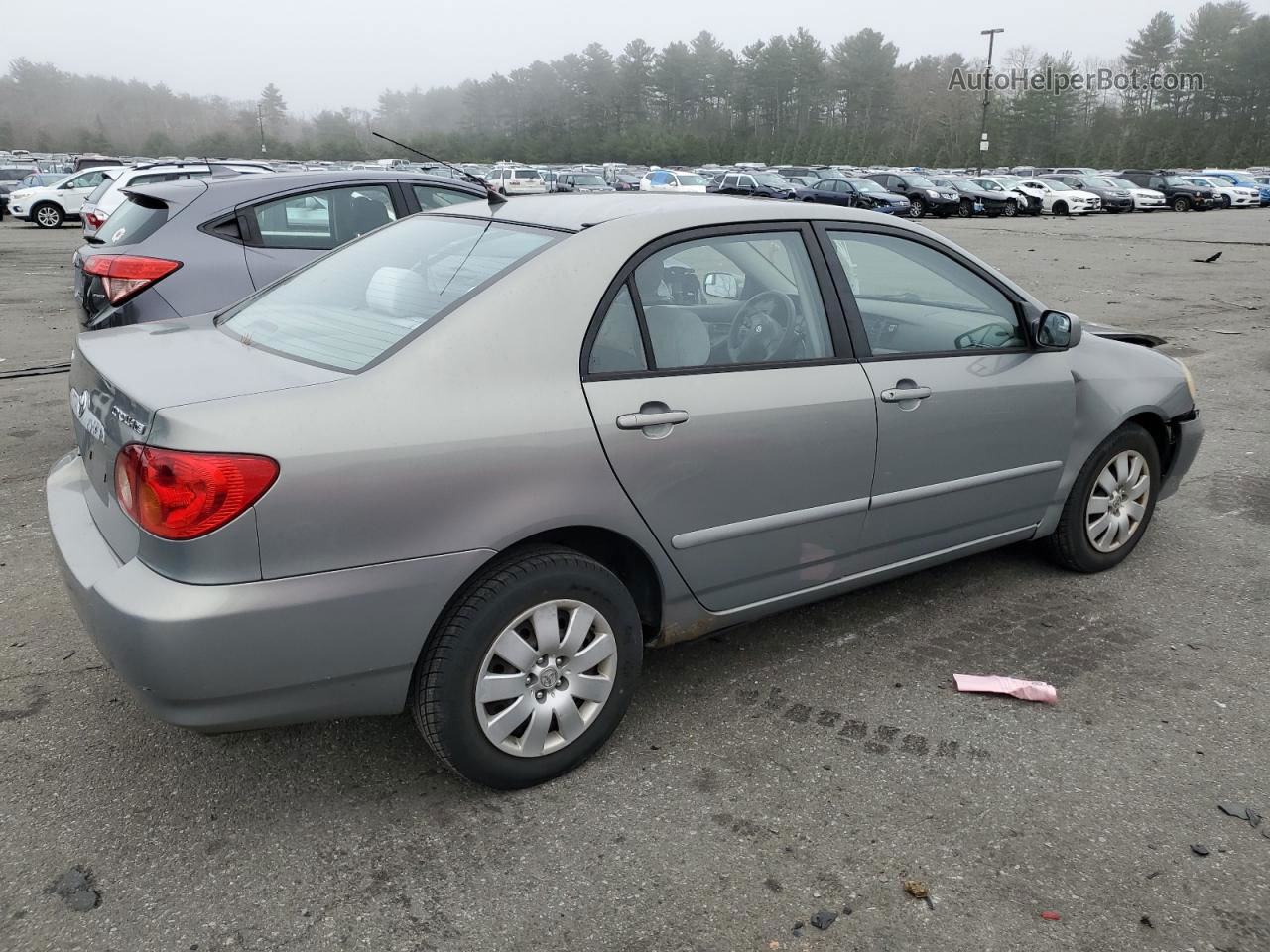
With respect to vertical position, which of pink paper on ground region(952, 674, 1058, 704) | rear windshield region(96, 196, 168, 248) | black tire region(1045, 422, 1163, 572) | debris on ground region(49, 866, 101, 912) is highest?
rear windshield region(96, 196, 168, 248)

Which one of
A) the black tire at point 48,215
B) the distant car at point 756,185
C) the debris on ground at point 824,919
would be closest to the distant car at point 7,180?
the black tire at point 48,215

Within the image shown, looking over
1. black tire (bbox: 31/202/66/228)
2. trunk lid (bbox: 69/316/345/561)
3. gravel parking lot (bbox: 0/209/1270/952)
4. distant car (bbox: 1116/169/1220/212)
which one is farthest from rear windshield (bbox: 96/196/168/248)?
distant car (bbox: 1116/169/1220/212)

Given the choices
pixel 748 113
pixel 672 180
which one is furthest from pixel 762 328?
pixel 748 113

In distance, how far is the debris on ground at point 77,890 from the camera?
2.45m

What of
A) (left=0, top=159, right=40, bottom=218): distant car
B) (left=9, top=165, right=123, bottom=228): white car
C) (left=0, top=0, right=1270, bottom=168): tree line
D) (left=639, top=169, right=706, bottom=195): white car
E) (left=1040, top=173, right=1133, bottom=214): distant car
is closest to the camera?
(left=9, top=165, right=123, bottom=228): white car

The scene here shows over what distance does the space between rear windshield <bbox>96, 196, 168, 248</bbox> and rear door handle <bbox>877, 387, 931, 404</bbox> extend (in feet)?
14.2

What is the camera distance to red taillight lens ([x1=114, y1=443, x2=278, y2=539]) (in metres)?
2.38

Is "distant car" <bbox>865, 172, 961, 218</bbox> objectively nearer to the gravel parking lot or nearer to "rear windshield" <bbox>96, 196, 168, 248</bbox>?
"rear windshield" <bbox>96, 196, 168, 248</bbox>

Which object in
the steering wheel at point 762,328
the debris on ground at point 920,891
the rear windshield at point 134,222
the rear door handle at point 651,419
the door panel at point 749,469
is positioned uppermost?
the rear windshield at point 134,222

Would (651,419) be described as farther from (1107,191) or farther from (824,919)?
(1107,191)

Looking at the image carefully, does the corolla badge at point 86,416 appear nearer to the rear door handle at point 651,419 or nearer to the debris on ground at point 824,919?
the rear door handle at point 651,419

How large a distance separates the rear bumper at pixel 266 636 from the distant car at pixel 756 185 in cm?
3348

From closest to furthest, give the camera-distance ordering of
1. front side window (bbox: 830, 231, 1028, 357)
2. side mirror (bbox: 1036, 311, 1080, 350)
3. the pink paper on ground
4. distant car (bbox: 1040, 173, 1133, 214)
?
the pink paper on ground → front side window (bbox: 830, 231, 1028, 357) → side mirror (bbox: 1036, 311, 1080, 350) → distant car (bbox: 1040, 173, 1133, 214)

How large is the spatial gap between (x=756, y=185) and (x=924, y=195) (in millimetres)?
5641
